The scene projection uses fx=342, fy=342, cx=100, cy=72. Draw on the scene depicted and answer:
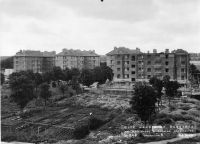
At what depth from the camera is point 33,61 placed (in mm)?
106562

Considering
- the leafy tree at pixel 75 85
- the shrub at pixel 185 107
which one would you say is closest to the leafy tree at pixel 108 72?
the leafy tree at pixel 75 85

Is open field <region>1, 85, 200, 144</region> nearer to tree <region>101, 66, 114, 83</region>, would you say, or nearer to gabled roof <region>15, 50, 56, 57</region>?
tree <region>101, 66, 114, 83</region>

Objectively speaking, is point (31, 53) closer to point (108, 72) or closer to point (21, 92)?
point (108, 72)

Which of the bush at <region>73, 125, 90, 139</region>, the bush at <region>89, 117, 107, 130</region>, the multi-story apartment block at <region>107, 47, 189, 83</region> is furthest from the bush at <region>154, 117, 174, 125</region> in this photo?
the multi-story apartment block at <region>107, 47, 189, 83</region>

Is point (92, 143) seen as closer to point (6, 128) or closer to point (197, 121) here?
point (197, 121)

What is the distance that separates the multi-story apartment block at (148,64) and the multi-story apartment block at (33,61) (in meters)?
32.3

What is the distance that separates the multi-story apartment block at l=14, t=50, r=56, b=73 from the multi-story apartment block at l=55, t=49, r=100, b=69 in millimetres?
6637

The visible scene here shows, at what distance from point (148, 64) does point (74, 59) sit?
34578 millimetres

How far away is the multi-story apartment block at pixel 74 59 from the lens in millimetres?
103688

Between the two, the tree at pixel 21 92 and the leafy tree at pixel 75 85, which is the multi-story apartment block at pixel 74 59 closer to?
the leafy tree at pixel 75 85

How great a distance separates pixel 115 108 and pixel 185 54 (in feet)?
86.7

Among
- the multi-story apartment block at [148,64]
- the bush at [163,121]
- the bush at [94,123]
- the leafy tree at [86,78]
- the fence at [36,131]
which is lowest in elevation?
the fence at [36,131]

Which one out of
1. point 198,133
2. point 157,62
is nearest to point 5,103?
point 157,62

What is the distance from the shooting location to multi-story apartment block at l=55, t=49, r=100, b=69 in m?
104
